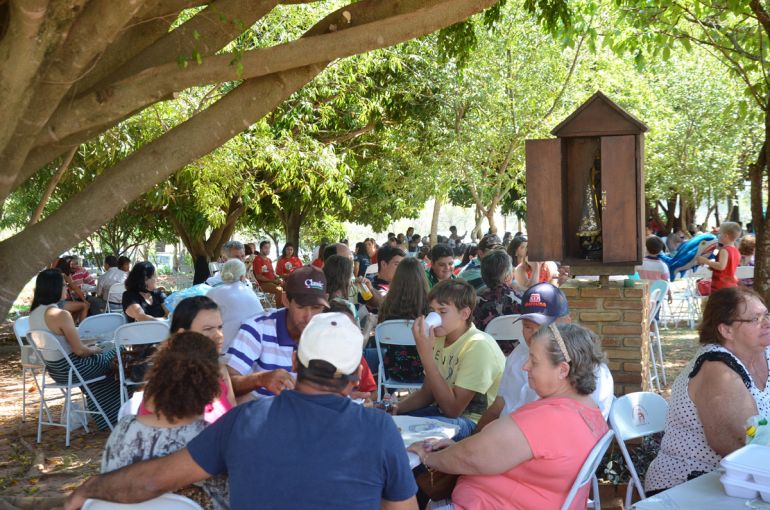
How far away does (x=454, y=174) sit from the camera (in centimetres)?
1705

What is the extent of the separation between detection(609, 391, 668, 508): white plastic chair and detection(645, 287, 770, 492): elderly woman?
0.19 m

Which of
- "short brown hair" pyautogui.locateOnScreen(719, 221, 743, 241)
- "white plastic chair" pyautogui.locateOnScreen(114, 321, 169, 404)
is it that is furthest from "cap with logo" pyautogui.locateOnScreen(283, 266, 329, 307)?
"short brown hair" pyautogui.locateOnScreen(719, 221, 743, 241)

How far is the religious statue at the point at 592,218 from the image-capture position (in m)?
6.34

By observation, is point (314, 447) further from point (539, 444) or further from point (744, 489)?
point (744, 489)

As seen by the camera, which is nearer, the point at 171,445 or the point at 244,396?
the point at 171,445

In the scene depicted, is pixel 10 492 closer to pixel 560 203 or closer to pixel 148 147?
pixel 148 147

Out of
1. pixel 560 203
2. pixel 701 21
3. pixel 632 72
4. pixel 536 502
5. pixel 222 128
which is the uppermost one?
pixel 632 72

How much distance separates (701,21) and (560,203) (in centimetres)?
385

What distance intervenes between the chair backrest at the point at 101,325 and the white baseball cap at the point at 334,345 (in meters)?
5.90

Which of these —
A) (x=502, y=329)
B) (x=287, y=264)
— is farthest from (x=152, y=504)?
(x=287, y=264)

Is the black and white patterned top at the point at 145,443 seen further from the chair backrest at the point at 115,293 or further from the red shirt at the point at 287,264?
the red shirt at the point at 287,264

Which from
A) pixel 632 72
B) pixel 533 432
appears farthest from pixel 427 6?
pixel 632 72

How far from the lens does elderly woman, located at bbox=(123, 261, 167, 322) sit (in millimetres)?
8516

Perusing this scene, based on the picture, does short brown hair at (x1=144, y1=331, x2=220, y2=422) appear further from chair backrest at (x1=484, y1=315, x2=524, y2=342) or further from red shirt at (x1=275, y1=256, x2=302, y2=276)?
red shirt at (x1=275, y1=256, x2=302, y2=276)
